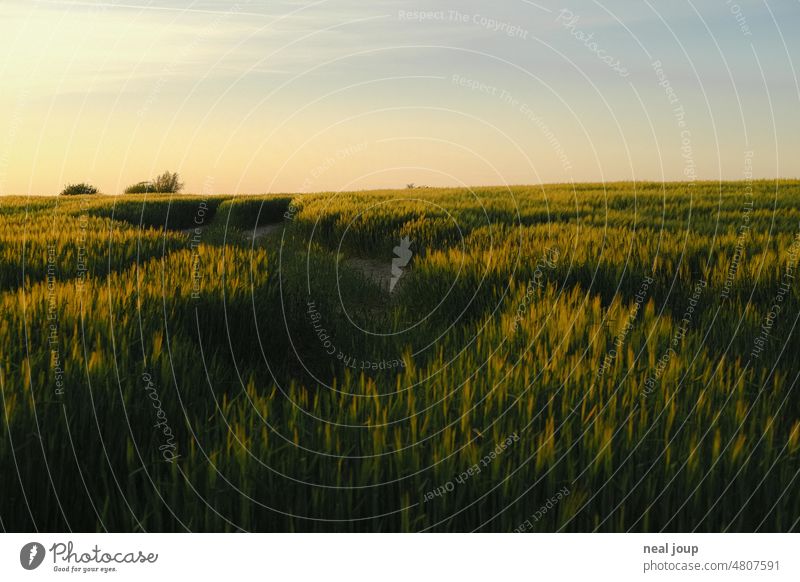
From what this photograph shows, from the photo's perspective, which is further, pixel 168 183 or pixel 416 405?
pixel 168 183

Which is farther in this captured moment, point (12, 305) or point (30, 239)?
point (30, 239)

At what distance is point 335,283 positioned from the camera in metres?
7.36

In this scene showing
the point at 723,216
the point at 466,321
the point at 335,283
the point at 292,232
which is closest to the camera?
the point at 466,321

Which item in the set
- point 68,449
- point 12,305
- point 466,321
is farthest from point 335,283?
point 68,449

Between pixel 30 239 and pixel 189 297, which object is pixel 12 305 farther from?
pixel 30 239

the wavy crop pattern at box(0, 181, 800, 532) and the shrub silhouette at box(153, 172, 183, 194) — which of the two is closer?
the wavy crop pattern at box(0, 181, 800, 532)

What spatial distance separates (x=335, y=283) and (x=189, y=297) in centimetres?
291

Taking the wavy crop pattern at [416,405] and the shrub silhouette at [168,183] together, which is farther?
the shrub silhouette at [168,183]

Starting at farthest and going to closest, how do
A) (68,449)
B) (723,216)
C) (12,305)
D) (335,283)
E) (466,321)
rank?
(723,216), (335,283), (466,321), (12,305), (68,449)

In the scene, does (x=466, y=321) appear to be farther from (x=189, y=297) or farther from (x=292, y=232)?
(x=292, y=232)

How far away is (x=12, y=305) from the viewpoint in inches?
160

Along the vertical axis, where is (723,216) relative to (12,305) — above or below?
above
